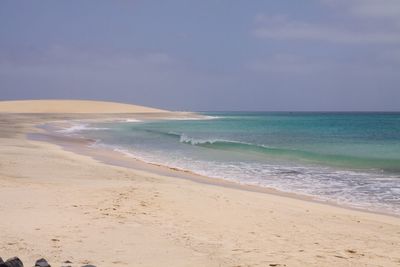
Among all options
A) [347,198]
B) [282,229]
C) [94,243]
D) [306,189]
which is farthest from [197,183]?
[94,243]

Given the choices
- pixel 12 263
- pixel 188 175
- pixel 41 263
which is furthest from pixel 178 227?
pixel 188 175

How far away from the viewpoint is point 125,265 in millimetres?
5488

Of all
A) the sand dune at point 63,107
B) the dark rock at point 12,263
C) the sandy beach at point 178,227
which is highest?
the sand dune at point 63,107

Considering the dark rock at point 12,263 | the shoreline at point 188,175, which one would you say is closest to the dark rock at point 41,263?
the dark rock at point 12,263

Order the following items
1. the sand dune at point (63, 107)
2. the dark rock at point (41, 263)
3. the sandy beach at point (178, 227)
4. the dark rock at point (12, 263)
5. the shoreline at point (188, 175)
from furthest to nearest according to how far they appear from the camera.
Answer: the sand dune at point (63, 107)
the shoreline at point (188, 175)
the sandy beach at point (178, 227)
the dark rock at point (41, 263)
the dark rock at point (12, 263)

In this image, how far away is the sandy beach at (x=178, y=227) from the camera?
233 inches

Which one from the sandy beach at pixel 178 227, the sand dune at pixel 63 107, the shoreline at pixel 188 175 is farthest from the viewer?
the sand dune at pixel 63 107

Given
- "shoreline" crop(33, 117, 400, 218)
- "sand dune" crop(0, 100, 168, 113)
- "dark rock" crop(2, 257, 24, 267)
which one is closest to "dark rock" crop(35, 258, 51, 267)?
"dark rock" crop(2, 257, 24, 267)

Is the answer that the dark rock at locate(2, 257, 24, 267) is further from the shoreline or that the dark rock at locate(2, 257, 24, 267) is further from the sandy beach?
the shoreline

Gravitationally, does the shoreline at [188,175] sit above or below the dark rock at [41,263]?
below

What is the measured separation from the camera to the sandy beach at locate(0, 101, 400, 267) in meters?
5.93

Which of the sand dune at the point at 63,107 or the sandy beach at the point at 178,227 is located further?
the sand dune at the point at 63,107

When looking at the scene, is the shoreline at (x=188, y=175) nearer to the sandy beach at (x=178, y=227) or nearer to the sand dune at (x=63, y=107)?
the sandy beach at (x=178, y=227)

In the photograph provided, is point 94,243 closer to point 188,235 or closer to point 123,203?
point 188,235
